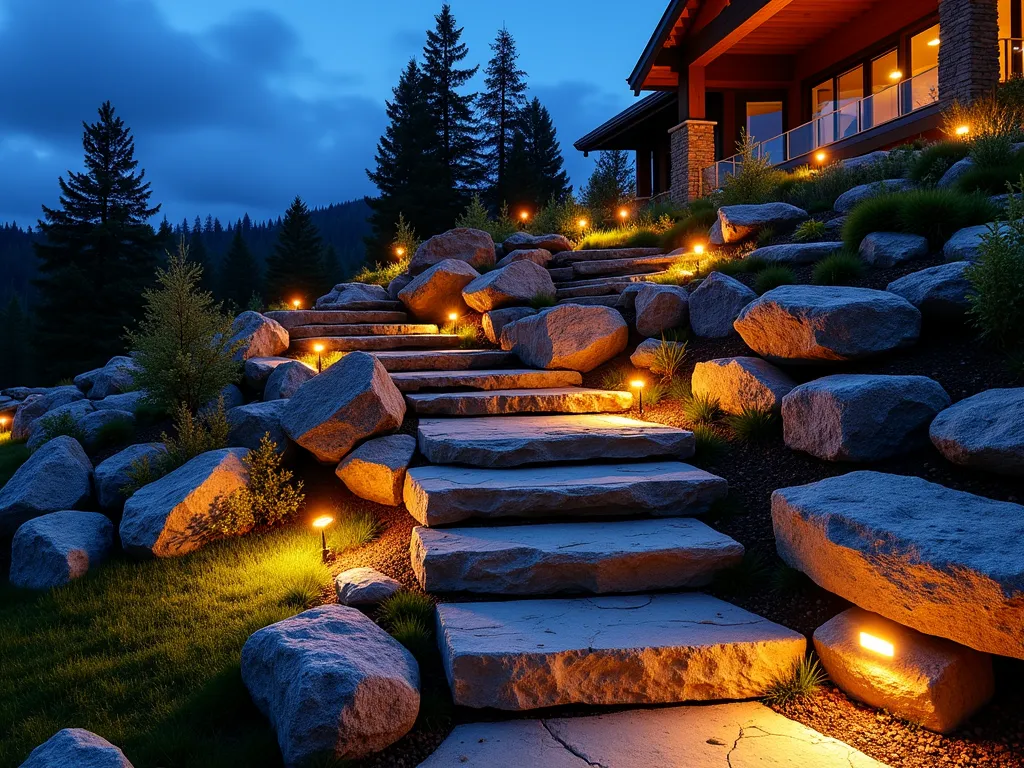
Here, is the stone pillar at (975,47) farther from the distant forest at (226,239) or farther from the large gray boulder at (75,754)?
the distant forest at (226,239)

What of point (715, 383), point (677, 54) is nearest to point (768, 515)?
point (715, 383)

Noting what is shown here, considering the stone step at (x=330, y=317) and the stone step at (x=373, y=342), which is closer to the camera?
the stone step at (x=373, y=342)

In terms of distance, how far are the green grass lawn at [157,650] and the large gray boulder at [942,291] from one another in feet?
12.6

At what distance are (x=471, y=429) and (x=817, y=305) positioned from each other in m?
2.28

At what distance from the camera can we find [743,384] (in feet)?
14.4

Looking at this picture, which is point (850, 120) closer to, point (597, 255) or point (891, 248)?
point (597, 255)

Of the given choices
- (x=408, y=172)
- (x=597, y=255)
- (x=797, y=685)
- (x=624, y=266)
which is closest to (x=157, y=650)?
(x=797, y=685)

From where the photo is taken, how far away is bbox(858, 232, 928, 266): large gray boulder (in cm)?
511

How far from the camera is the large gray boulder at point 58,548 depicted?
3836 millimetres

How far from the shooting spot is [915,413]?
3371 millimetres

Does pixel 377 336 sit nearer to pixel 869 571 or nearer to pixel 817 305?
pixel 817 305

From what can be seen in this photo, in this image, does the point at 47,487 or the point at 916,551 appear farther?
the point at 47,487

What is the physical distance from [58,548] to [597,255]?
276 inches

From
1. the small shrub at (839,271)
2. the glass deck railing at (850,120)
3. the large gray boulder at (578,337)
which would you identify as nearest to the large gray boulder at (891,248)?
the small shrub at (839,271)
